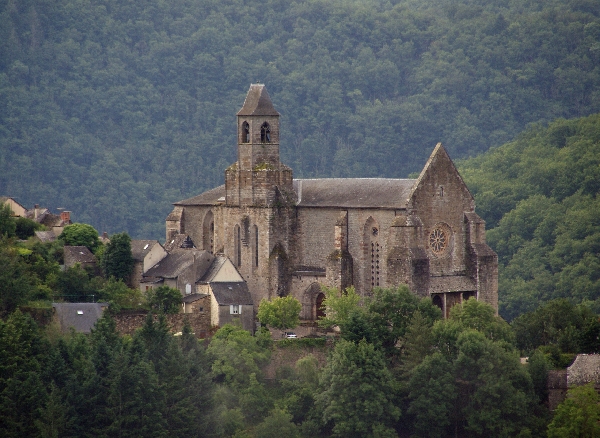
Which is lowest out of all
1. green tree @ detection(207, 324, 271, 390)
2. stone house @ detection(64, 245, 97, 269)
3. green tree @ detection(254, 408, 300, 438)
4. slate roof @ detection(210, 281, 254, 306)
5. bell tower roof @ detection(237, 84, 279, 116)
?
green tree @ detection(254, 408, 300, 438)

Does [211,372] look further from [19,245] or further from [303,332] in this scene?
[19,245]

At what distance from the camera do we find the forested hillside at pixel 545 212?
141 metres

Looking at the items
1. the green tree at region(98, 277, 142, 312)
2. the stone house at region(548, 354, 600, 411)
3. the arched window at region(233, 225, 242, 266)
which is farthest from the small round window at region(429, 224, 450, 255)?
the green tree at region(98, 277, 142, 312)

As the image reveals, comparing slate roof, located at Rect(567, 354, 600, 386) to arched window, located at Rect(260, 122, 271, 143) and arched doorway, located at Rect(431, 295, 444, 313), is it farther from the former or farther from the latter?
arched window, located at Rect(260, 122, 271, 143)

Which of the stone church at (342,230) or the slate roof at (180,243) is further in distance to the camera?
the slate roof at (180,243)

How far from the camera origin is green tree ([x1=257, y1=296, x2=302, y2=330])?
91562mm

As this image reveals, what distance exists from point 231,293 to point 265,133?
31.5ft

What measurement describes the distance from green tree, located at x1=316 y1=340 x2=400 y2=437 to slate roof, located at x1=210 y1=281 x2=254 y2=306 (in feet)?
33.5

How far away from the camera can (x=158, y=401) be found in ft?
263

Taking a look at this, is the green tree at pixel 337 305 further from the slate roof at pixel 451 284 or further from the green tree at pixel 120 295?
the green tree at pixel 120 295

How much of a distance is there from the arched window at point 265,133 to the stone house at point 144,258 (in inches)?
A: 315

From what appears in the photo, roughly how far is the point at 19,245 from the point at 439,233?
22.3m

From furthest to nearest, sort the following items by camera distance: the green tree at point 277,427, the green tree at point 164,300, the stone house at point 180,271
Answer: the stone house at point 180,271
the green tree at point 164,300
the green tree at point 277,427

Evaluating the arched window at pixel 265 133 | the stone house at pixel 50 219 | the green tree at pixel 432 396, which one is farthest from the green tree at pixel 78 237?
the green tree at pixel 432 396
